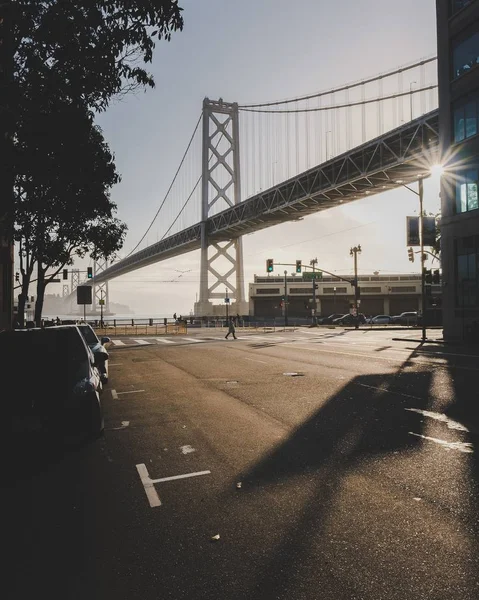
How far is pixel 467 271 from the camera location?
25.4 metres

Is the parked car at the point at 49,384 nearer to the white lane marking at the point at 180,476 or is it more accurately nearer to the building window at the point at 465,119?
the white lane marking at the point at 180,476

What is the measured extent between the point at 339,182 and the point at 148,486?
4848cm

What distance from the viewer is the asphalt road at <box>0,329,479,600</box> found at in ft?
9.60

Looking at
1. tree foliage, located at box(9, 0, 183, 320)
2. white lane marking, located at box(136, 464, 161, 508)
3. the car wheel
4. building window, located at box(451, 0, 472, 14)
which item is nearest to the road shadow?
white lane marking, located at box(136, 464, 161, 508)

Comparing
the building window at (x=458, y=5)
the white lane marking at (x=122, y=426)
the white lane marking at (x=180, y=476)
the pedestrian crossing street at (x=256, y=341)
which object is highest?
the building window at (x=458, y=5)

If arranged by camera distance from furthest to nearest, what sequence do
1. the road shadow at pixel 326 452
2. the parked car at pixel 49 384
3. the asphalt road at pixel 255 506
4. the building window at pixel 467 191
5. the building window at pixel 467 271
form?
the building window at pixel 467 191 → the building window at pixel 467 271 → the parked car at pixel 49 384 → the road shadow at pixel 326 452 → the asphalt road at pixel 255 506

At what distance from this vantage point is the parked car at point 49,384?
4930 millimetres

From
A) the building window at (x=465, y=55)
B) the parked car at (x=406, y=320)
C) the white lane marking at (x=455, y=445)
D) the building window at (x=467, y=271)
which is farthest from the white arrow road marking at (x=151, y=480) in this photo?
the parked car at (x=406, y=320)

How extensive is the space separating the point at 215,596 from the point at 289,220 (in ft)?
203

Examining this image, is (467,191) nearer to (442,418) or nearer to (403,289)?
(442,418)

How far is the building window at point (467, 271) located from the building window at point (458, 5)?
13.4 meters

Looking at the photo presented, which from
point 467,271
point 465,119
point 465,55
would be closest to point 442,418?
point 467,271

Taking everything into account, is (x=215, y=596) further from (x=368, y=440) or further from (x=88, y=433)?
(x=368, y=440)

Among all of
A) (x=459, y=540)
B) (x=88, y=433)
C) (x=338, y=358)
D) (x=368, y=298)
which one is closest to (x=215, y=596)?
(x=459, y=540)
